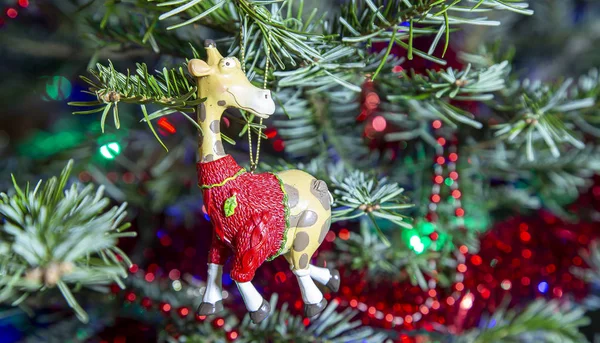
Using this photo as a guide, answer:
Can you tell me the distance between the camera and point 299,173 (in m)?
0.38

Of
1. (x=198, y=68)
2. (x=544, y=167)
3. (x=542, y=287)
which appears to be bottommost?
(x=542, y=287)

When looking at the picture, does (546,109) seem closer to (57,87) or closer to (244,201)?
(244,201)

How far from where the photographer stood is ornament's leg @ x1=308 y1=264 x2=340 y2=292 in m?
0.41

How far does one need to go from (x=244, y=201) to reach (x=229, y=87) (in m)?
0.08

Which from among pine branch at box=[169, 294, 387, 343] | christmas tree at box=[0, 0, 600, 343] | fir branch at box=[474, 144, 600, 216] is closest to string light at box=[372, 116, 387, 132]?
christmas tree at box=[0, 0, 600, 343]

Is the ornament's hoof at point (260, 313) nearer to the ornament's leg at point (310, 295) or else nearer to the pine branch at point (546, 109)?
the ornament's leg at point (310, 295)

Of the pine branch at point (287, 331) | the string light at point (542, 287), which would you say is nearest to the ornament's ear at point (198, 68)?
the pine branch at point (287, 331)

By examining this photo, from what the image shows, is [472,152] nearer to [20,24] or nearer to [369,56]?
[369,56]

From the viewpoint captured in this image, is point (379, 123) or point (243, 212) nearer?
point (243, 212)

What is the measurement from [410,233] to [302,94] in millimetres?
197

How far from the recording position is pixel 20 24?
2.03ft

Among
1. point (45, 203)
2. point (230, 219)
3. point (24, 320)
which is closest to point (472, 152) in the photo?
point (230, 219)

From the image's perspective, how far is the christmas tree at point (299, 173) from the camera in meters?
0.35

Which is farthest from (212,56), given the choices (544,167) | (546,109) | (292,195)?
(544,167)
